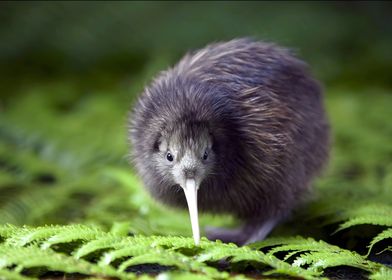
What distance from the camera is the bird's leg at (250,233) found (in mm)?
3316

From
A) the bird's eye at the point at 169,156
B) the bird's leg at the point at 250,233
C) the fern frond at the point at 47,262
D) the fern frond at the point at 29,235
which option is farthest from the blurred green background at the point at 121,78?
the fern frond at the point at 47,262

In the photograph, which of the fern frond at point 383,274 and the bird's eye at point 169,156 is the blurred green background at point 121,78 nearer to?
the bird's eye at point 169,156

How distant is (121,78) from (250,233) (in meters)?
3.54

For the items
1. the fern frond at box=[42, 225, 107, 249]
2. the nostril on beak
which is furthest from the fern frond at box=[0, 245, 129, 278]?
the nostril on beak

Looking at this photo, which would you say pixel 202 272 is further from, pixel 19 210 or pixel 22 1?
pixel 22 1

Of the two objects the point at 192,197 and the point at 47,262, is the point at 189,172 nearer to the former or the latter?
the point at 192,197

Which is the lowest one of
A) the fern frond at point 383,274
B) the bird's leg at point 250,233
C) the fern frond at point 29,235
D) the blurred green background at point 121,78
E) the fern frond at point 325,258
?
the fern frond at point 383,274

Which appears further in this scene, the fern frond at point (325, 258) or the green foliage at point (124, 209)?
the fern frond at point (325, 258)

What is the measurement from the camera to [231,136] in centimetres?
306

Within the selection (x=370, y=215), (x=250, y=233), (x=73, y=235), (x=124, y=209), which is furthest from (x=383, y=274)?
(x=124, y=209)

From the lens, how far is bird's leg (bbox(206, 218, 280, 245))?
10.9 ft

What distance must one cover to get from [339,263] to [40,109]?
387 cm

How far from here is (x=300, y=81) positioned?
3455 millimetres

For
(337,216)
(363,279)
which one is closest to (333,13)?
(337,216)
